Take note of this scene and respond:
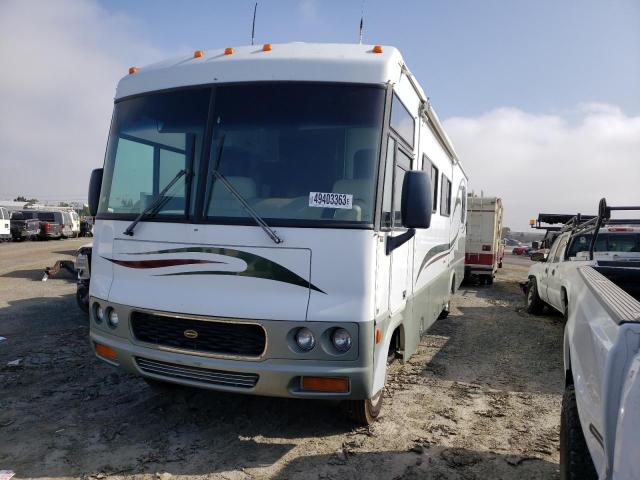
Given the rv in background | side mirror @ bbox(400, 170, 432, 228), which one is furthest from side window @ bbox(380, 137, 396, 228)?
the rv in background

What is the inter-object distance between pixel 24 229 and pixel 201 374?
98.9 ft

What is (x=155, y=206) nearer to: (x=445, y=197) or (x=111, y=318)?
(x=111, y=318)

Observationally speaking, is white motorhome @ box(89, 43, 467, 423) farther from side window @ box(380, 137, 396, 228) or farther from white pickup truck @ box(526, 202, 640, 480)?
white pickup truck @ box(526, 202, 640, 480)

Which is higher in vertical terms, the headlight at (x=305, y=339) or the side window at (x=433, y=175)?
the side window at (x=433, y=175)

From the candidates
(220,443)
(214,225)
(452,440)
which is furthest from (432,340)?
(214,225)

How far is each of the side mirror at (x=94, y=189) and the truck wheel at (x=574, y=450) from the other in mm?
4142

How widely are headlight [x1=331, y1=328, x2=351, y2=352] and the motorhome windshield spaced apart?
77 cm

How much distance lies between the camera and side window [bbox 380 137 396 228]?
362 cm

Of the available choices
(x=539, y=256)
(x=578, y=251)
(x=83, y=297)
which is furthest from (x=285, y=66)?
(x=539, y=256)

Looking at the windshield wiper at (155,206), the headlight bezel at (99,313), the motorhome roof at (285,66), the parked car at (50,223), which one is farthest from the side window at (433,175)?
the parked car at (50,223)

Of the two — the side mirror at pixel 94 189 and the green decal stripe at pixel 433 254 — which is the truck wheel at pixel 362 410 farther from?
the side mirror at pixel 94 189

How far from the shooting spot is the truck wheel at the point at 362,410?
3979 mm

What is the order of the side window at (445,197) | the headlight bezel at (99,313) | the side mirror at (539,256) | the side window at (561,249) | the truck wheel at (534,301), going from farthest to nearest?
the truck wheel at (534,301), the side mirror at (539,256), the side window at (561,249), the side window at (445,197), the headlight bezel at (99,313)

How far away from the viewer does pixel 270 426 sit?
167 inches
